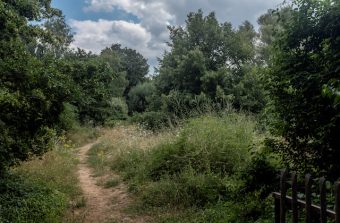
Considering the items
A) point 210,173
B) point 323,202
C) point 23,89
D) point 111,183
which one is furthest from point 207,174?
point 323,202

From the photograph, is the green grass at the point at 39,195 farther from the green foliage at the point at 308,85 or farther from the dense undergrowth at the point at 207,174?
the green foliage at the point at 308,85

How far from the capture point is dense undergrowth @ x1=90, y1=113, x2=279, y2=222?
19.3ft

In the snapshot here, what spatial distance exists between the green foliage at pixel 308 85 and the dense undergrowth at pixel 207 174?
1.90 feet

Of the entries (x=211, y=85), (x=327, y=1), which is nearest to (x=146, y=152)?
(x=327, y=1)

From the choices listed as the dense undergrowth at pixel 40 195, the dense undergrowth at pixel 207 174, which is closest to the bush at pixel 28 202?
the dense undergrowth at pixel 40 195

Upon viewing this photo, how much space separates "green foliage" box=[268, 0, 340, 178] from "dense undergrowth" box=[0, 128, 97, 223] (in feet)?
14.1

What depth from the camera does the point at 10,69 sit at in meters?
6.80

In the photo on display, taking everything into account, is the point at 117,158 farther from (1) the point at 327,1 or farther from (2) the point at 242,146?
(1) the point at 327,1

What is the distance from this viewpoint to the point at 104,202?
843 cm

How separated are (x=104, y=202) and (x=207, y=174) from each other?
2568 millimetres

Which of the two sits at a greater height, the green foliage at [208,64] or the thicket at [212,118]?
the green foliage at [208,64]

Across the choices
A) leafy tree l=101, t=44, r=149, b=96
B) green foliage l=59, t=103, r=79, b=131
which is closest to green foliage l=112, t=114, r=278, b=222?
green foliage l=59, t=103, r=79, b=131

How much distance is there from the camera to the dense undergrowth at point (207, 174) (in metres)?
5.88

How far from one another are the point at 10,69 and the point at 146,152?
512cm
